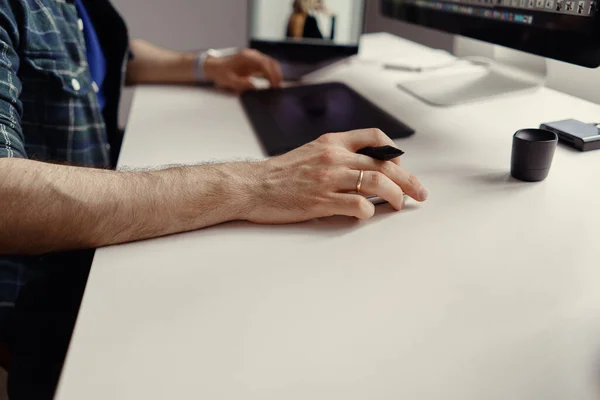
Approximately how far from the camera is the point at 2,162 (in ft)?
1.88

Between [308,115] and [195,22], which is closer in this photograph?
[308,115]

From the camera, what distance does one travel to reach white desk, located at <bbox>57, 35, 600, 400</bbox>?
0.39 metres

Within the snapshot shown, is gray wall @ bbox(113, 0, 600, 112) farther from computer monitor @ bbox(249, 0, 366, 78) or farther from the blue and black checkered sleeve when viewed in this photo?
the blue and black checkered sleeve

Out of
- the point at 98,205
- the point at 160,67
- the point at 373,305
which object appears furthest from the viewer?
the point at 160,67

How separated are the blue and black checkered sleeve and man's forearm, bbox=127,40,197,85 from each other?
0.46 meters

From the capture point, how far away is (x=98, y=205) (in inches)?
23.0

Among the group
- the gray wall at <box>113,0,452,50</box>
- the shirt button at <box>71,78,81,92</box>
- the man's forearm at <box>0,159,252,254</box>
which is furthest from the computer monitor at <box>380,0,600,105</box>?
the gray wall at <box>113,0,452,50</box>

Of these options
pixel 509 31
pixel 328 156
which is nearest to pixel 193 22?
pixel 509 31

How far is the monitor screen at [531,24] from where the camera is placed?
0.69 meters

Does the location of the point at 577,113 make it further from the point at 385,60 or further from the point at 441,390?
the point at 441,390

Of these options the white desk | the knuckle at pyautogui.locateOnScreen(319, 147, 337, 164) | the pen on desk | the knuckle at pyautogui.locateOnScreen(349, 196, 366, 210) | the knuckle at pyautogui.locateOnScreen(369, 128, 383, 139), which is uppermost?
the pen on desk

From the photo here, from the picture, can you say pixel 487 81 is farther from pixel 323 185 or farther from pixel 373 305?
pixel 373 305

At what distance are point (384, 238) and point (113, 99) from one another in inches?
31.0

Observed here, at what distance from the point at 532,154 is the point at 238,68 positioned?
72 centimetres
